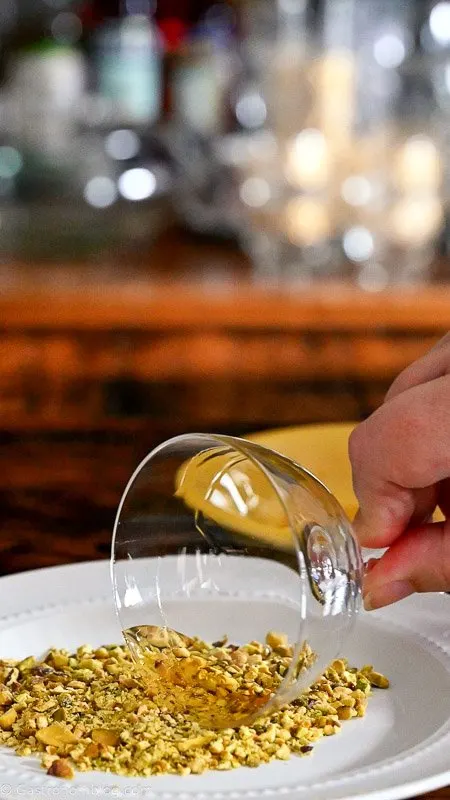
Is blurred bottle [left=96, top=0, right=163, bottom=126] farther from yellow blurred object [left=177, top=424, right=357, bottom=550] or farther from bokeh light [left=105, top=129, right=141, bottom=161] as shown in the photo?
yellow blurred object [left=177, top=424, right=357, bottom=550]

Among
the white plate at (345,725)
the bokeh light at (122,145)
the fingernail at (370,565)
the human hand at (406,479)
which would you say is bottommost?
the white plate at (345,725)

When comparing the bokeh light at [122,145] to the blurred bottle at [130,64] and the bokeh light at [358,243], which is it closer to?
the blurred bottle at [130,64]

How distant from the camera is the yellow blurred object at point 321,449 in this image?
0.83 m

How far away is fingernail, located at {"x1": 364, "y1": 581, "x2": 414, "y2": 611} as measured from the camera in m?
0.59

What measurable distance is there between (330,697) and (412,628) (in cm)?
9

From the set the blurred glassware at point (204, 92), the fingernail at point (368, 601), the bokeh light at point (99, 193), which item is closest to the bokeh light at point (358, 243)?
the blurred glassware at point (204, 92)

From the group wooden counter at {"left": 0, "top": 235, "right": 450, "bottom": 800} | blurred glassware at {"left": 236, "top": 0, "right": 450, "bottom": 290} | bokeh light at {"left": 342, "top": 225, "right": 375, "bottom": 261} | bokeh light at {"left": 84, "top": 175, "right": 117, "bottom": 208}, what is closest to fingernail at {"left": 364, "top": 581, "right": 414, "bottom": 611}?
wooden counter at {"left": 0, "top": 235, "right": 450, "bottom": 800}

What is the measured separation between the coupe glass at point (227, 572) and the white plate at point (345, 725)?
0.04m

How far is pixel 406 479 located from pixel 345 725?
119 millimetres

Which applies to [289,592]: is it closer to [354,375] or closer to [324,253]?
[354,375]

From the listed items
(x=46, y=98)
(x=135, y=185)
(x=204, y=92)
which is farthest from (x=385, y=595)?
(x=204, y=92)

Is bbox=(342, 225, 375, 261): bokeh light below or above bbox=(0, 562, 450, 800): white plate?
above

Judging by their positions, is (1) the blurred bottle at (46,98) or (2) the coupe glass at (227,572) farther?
(1) the blurred bottle at (46,98)

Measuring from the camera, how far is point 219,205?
6.68 ft
